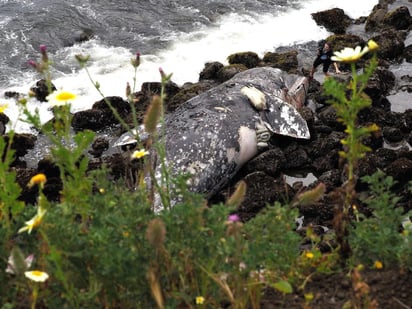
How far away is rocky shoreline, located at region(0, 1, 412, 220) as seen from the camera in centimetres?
800

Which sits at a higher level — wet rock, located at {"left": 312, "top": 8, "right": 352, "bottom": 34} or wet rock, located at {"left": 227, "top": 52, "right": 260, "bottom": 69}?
wet rock, located at {"left": 312, "top": 8, "right": 352, "bottom": 34}

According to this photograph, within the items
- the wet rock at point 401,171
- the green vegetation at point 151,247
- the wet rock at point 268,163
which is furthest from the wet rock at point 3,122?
the green vegetation at point 151,247

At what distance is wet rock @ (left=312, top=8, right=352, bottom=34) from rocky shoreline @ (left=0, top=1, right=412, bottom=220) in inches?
33.8

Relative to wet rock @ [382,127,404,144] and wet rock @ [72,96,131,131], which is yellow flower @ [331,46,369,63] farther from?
wet rock @ [72,96,131,131]

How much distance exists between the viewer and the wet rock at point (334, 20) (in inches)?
561

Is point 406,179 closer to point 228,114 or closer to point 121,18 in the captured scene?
point 228,114

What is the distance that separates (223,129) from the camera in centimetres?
864

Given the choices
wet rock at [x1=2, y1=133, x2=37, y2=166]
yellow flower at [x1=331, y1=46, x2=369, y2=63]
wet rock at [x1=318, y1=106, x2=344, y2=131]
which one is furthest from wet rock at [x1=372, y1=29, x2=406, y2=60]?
yellow flower at [x1=331, y1=46, x2=369, y2=63]

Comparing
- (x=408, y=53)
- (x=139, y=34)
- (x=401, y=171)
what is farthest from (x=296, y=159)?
(x=139, y=34)

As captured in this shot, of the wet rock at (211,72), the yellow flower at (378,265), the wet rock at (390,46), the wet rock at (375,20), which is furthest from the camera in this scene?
the wet rock at (375,20)

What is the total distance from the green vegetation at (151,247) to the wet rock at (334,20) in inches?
424

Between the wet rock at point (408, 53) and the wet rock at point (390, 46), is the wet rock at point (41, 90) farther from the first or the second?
the wet rock at point (408, 53)

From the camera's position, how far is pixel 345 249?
4.12m

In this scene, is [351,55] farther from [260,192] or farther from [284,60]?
[284,60]
